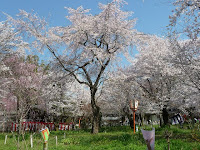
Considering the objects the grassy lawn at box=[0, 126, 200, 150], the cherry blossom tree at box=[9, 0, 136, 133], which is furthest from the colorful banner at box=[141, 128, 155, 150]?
the cherry blossom tree at box=[9, 0, 136, 133]

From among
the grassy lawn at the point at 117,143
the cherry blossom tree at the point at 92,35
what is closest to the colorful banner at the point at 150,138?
the grassy lawn at the point at 117,143

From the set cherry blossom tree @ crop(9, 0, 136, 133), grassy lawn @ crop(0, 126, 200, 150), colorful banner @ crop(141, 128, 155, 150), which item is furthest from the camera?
cherry blossom tree @ crop(9, 0, 136, 133)

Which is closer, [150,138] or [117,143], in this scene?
[150,138]

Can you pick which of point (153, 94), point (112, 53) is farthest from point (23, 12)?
point (153, 94)

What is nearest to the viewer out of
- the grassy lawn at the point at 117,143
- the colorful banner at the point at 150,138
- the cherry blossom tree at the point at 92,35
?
the colorful banner at the point at 150,138

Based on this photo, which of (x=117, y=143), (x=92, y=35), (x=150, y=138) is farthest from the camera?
(x=92, y=35)

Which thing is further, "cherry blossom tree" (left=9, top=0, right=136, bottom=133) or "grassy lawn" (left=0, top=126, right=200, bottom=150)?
"cherry blossom tree" (left=9, top=0, right=136, bottom=133)

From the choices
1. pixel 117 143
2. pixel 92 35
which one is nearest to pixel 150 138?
pixel 117 143

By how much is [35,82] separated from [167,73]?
12230 mm

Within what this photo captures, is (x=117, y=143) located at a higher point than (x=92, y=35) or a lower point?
lower

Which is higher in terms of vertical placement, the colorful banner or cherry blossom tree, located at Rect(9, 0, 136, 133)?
cherry blossom tree, located at Rect(9, 0, 136, 133)

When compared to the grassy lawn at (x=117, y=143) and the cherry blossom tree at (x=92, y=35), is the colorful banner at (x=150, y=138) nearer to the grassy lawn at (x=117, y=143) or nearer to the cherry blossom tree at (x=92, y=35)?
the grassy lawn at (x=117, y=143)

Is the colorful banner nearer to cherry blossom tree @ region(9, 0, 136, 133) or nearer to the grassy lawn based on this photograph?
the grassy lawn

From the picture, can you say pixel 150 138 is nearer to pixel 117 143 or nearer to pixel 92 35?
pixel 117 143
